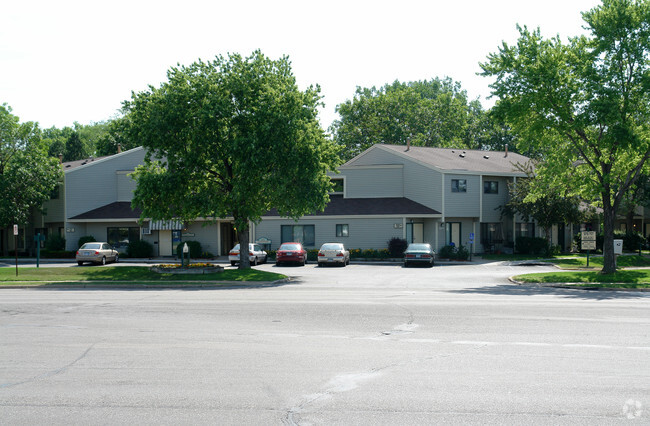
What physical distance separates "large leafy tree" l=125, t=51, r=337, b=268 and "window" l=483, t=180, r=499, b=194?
18.3 metres

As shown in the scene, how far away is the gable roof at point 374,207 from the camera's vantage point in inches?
1751

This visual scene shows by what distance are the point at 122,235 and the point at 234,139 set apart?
22.3 metres

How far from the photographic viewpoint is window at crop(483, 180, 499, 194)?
4694 centimetres

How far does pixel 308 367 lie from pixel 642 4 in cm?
2595

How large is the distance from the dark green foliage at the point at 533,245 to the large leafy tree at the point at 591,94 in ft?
46.1

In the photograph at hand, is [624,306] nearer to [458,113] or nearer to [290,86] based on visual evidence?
[290,86]

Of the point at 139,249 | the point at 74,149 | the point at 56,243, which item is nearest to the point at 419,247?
the point at 139,249

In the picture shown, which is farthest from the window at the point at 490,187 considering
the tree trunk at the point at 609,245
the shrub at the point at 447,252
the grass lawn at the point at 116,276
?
the grass lawn at the point at 116,276

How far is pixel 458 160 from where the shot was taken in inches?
1948

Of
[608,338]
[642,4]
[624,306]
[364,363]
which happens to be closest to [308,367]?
[364,363]

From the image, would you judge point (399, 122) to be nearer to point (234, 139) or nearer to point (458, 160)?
point (458, 160)

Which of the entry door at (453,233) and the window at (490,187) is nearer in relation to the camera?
the entry door at (453,233)

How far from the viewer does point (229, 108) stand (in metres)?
31.1

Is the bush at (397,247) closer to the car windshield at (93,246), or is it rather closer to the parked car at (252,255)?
the parked car at (252,255)
